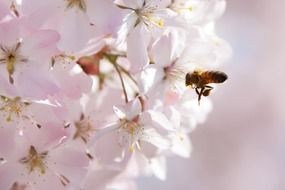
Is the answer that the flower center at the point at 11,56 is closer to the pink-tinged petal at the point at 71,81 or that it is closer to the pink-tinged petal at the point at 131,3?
the pink-tinged petal at the point at 71,81

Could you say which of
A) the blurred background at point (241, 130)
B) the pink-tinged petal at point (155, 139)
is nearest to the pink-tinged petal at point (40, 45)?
the pink-tinged petal at point (155, 139)

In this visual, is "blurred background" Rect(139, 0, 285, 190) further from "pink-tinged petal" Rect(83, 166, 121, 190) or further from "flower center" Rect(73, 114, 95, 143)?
"flower center" Rect(73, 114, 95, 143)

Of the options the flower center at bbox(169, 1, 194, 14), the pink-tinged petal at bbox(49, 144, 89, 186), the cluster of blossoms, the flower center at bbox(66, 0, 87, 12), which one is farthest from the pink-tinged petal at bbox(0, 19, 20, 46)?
the flower center at bbox(169, 1, 194, 14)

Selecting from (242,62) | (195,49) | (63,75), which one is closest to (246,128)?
(242,62)

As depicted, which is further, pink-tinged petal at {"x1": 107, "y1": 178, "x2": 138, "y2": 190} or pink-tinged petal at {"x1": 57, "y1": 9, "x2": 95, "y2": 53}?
pink-tinged petal at {"x1": 107, "y1": 178, "x2": 138, "y2": 190}

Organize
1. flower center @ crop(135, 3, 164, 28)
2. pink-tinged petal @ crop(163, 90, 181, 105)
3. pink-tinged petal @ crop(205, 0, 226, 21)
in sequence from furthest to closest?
pink-tinged petal @ crop(205, 0, 226, 21) → pink-tinged petal @ crop(163, 90, 181, 105) → flower center @ crop(135, 3, 164, 28)

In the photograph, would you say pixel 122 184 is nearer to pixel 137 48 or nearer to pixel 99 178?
pixel 99 178
